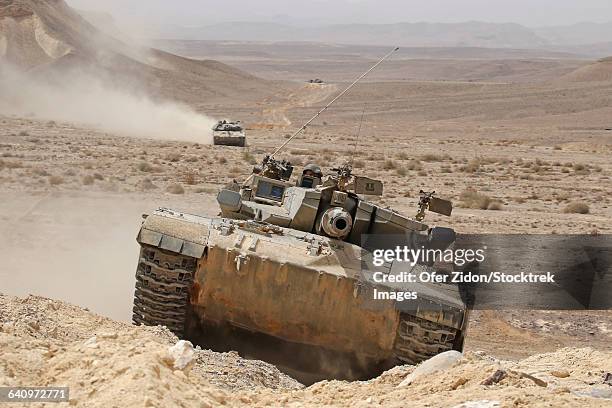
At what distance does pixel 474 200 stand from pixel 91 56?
47.9m

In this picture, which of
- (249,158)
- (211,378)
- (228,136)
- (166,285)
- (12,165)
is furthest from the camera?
(228,136)

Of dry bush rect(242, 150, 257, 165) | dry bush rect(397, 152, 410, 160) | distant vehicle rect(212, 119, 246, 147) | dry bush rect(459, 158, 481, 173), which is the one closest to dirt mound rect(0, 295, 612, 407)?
dry bush rect(242, 150, 257, 165)

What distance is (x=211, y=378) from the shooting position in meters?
9.07

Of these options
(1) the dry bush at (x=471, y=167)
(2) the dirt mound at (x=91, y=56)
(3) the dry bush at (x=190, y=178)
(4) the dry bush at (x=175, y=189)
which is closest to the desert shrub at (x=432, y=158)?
(1) the dry bush at (x=471, y=167)

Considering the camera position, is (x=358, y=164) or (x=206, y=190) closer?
(x=206, y=190)

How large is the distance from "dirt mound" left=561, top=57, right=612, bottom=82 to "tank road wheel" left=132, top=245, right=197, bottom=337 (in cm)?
8560

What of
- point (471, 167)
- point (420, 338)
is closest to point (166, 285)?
point (420, 338)

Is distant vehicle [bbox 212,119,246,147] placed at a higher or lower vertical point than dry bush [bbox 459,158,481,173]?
lower

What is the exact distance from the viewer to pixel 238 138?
40969mm

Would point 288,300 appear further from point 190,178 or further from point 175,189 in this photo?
point 190,178

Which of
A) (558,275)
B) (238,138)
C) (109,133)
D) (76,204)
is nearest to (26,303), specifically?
(558,275)

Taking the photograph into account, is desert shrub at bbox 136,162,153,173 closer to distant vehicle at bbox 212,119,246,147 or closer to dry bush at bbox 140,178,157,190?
dry bush at bbox 140,178,157,190

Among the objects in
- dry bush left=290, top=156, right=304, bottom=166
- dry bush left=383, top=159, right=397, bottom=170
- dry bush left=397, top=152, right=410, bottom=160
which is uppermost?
dry bush left=397, top=152, right=410, bottom=160

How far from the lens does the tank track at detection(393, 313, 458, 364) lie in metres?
11.0
